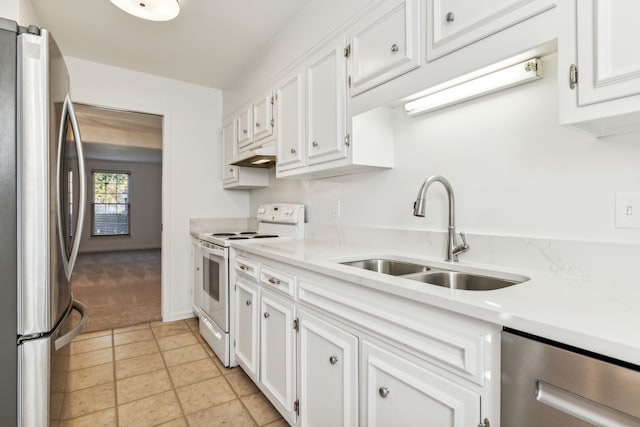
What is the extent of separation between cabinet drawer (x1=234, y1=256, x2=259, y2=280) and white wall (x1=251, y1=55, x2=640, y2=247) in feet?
2.73

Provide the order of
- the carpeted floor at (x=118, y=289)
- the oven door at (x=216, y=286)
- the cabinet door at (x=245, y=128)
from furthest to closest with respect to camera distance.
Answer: the carpeted floor at (x=118, y=289) < the cabinet door at (x=245, y=128) < the oven door at (x=216, y=286)

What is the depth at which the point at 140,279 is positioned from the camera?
536 centimetres

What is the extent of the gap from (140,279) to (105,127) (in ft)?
8.60

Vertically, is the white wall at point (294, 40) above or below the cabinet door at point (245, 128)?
above

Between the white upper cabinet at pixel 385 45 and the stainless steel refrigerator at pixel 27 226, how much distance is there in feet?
4.23

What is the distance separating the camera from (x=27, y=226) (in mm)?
1102

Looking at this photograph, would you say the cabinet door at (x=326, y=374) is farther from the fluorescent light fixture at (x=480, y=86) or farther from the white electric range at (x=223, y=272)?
the fluorescent light fixture at (x=480, y=86)

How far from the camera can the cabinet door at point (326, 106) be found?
181 cm

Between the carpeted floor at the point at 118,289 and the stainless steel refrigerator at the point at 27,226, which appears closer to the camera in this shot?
the stainless steel refrigerator at the point at 27,226

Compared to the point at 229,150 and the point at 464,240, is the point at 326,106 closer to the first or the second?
the point at 464,240

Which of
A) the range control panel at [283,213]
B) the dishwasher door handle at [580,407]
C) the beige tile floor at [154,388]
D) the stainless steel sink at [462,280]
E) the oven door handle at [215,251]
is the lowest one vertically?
the beige tile floor at [154,388]

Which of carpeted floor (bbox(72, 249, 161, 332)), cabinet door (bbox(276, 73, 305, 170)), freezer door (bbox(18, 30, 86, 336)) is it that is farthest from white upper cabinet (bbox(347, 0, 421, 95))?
carpeted floor (bbox(72, 249, 161, 332))

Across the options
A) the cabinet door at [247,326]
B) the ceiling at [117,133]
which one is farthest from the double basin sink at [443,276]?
the ceiling at [117,133]

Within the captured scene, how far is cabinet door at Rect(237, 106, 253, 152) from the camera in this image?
9.81 ft
